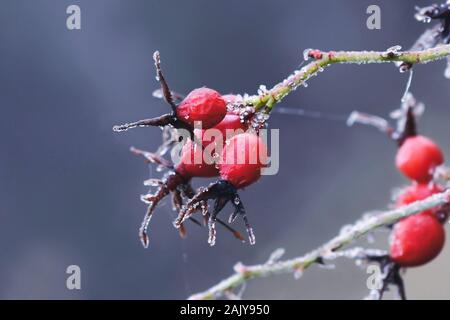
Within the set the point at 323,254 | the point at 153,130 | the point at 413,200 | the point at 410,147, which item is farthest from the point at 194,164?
the point at 153,130

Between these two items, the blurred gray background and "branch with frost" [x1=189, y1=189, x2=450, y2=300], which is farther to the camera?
the blurred gray background

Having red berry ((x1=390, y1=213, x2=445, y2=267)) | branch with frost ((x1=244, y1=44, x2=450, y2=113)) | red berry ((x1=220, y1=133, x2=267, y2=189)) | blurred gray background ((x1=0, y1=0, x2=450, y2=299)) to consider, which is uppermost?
blurred gray background ((x1=0, y1=0, x2=450, y2=299))

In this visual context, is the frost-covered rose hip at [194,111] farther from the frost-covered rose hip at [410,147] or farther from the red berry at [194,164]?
the frost-covered rose hip at [410,147]

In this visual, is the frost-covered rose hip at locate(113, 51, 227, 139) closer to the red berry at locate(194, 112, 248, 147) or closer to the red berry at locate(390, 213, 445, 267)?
the red berry at locate(194, 112, 248, 147)

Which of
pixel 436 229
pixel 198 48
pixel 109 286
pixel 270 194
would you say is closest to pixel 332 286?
pixel 270 194

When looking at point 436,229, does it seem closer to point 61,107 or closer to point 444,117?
point 444,117

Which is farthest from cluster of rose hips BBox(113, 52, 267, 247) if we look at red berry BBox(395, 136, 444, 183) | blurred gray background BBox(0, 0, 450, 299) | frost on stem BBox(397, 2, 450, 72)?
blurred gray background BBox(0, 0, 450, 299)

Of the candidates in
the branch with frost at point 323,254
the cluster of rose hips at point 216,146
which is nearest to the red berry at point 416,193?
the branch with frost at point 323,254

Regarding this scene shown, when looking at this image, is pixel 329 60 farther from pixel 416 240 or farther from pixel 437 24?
pixel 416 240

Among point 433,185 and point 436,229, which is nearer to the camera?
point 436,229
